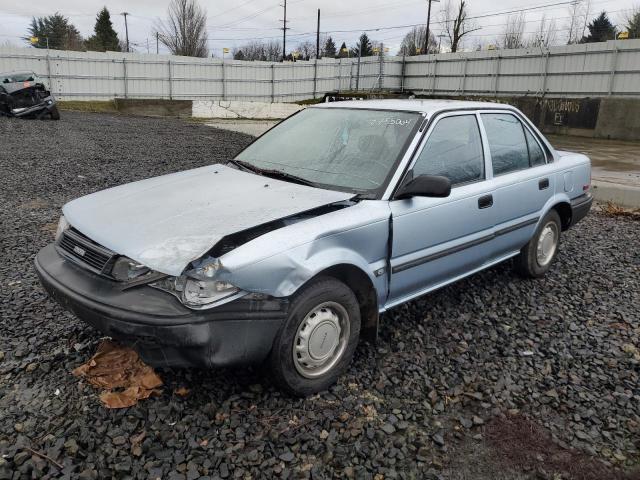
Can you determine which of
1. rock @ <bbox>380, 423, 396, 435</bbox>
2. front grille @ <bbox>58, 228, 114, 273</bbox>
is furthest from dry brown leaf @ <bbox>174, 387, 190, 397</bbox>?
rock @ <bbox>380, 423, 396, 435</bbox>

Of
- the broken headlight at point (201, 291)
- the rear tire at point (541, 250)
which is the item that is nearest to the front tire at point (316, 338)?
the broken headlight at point (201, 291)

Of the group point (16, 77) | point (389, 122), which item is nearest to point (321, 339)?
point (389, 122)

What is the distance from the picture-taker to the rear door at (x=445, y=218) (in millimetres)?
3223

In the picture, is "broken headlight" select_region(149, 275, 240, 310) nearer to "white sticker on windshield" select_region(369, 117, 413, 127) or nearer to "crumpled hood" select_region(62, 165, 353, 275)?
"crumpled hood" select_region(62, 165, 353, 275)

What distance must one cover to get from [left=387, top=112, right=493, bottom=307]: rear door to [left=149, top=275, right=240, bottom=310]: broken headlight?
114 cm

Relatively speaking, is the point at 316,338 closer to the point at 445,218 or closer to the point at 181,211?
the point at 181,211

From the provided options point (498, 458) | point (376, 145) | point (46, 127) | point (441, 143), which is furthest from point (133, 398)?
point (46, 127)

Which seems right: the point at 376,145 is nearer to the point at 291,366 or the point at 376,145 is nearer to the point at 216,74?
the point at 291,366

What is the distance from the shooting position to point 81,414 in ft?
8.57

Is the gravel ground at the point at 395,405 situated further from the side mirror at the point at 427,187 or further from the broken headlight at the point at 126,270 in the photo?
the side mirror at the point at 427,187

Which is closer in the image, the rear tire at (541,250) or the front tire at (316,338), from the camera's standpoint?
the front tire at (316,338)

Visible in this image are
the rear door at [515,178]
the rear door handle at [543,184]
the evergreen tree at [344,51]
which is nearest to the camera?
the rear door at [515,178]

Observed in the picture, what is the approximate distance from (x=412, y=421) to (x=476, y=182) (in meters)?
1.85

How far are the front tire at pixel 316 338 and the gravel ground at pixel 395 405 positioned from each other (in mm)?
131
